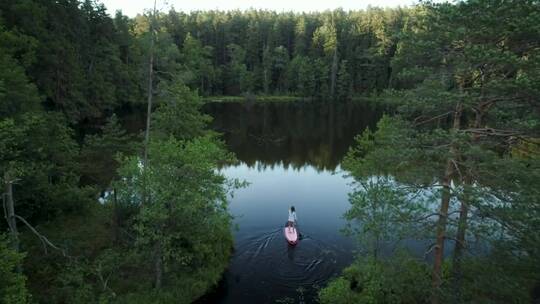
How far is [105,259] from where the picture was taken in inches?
610

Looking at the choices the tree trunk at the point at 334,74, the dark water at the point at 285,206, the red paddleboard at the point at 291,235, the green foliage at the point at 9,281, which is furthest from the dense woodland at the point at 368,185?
the tree trunk at the point at 334,74

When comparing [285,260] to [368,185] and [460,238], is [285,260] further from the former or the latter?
[460,238]

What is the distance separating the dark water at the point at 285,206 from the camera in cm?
1909

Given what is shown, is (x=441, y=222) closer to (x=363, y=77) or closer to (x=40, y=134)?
(x=40, y=134)

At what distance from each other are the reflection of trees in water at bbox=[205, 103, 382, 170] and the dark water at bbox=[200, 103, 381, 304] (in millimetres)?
125

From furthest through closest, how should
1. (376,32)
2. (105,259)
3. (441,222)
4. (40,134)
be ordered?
1. (376,32)
2. (40,134)
3. (105,259)
4. (441,222)

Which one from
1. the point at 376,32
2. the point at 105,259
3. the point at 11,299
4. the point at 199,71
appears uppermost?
the point at 376,32

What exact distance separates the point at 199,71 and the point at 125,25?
19.9 meters

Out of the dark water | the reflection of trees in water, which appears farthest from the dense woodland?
the reflection of trees in water

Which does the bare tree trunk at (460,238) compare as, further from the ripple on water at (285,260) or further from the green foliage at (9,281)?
the green foliage at (9,281)

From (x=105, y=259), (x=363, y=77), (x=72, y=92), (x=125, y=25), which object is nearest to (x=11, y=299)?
(x=105, y=259)

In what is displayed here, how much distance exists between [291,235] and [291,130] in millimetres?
36977

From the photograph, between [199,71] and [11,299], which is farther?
[199,71]

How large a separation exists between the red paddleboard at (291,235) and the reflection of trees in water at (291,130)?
16.5 meters
